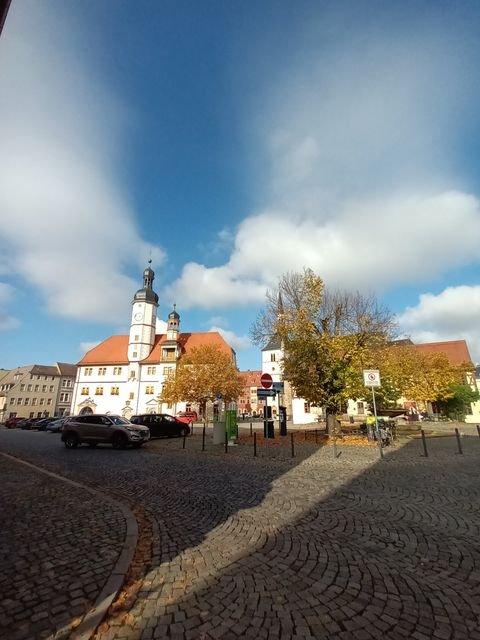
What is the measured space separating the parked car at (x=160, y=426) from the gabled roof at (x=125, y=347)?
134 feet

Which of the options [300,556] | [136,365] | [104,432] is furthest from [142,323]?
[300,556]

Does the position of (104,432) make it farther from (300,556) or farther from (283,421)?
(300,556)

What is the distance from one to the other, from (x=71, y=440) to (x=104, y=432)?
238 cm

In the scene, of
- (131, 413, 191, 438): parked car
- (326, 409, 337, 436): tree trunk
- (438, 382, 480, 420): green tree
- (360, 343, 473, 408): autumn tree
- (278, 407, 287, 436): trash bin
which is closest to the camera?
(326, 409, 337, 436): tree trunk

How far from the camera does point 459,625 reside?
3.24 meters

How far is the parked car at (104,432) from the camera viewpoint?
18.4 meters

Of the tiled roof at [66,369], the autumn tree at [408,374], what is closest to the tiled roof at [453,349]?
the autumn tree at [408,374]

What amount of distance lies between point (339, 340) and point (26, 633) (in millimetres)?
20590

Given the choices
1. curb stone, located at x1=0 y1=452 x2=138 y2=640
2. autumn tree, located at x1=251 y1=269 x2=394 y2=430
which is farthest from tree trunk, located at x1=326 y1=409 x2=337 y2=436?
curb stone, located at x1=0 y1=452 x2=138 y2=640

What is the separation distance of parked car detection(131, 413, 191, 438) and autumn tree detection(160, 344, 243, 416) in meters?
20.5

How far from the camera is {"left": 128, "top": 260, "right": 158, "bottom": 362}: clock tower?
70.1 m

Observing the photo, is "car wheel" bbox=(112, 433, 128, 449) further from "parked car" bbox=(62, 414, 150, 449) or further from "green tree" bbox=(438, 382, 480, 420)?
"green tree" bbox=(438, 382, 480, 420)

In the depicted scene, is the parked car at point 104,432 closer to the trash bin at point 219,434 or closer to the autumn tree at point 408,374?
the trash bin at point 219,434

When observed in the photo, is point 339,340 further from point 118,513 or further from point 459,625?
point 459,625
